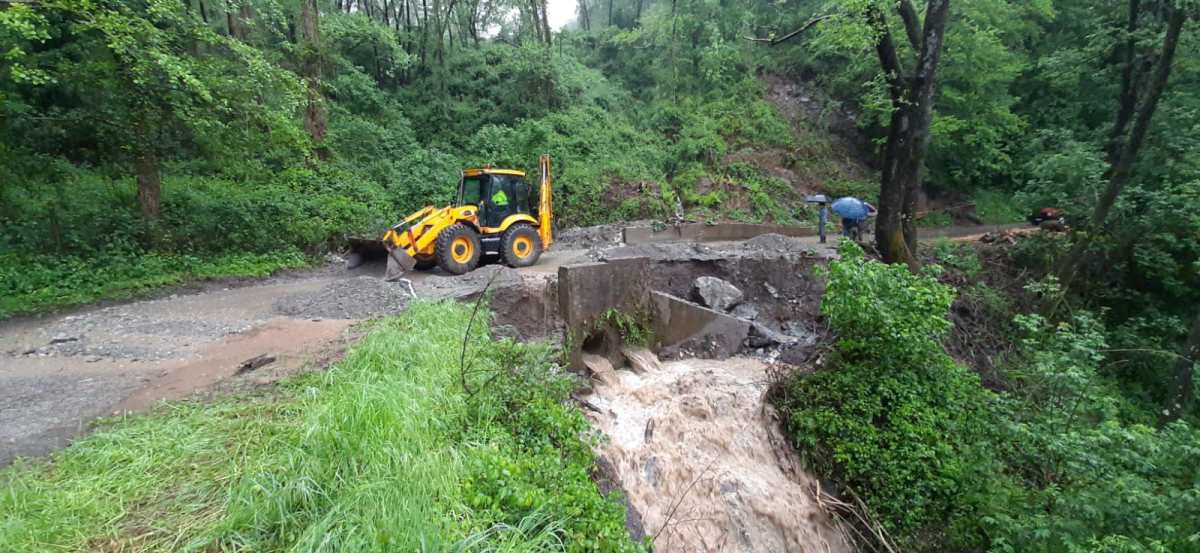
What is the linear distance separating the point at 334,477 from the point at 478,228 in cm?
765

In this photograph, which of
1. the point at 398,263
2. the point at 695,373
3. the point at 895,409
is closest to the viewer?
the point at 895,409

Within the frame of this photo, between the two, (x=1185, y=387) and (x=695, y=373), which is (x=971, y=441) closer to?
(x=695, y=373)

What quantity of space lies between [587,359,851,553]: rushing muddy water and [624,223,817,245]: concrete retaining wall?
7253 mm

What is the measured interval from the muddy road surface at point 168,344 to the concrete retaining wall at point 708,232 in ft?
19.8

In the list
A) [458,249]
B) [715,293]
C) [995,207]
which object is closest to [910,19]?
[715,293]

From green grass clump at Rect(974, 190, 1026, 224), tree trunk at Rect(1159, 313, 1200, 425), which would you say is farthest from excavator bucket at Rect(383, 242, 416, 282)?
green grass clump at Rect(974, 190, 1026, 224)

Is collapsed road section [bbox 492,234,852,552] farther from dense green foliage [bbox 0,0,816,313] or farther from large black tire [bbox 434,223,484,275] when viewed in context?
dense green foliage [bbox 0,0,816,313]

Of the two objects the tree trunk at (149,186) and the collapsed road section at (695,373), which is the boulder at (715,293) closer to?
the collapsed road section at (695,373)

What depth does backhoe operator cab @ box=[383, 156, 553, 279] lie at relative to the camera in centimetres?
946

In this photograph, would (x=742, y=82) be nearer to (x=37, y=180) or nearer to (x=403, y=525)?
(x=37, y=180)

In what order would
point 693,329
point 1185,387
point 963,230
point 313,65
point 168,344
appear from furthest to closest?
1. point 963,230
2. point 313,65
3. point 693,329
4. point 1185,387
5. point 168,344

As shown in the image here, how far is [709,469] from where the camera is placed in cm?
A: 587

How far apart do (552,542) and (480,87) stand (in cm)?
2068

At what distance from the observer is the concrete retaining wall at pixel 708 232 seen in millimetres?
14297
